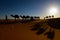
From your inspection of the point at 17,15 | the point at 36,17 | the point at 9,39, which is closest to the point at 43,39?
the point at 9,39

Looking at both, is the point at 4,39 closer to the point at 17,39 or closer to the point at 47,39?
the point at 17,39

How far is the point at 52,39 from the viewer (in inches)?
666

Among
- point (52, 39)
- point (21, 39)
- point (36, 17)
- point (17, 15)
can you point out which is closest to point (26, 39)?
point (21, 39)

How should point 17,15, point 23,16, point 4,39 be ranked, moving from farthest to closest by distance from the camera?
point 23,16
point 17,15
point 4,39

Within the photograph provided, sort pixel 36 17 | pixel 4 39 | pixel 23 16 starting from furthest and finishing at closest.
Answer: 1. pixel 36 17
2. pixel 23 16
3. pixel 4 39

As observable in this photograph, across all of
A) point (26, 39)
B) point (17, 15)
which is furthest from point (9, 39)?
point (17, 15)

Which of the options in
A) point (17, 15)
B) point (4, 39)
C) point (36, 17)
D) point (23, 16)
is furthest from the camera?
point (36, 17)

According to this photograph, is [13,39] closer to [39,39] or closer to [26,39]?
[26,39]

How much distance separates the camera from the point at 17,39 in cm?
1661

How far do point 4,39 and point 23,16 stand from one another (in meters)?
54.3

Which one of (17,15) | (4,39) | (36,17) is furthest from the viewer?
(36,17)

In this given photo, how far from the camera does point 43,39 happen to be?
17031mm

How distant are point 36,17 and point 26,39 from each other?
79.1 metres

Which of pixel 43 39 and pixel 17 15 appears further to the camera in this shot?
pixel 17 15
